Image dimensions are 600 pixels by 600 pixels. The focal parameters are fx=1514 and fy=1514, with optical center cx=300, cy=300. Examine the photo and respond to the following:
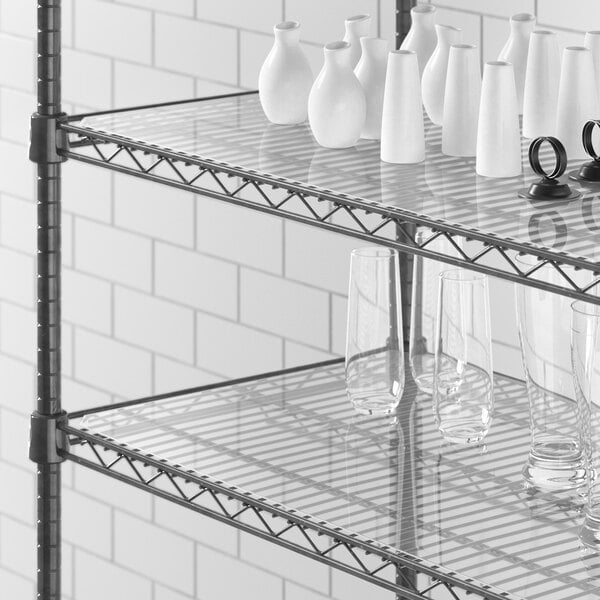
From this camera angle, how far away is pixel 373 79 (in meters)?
2.11

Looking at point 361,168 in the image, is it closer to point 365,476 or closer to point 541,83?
point 541,83

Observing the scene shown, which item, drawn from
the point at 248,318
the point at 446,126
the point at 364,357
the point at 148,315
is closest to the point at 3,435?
the point at 148,315

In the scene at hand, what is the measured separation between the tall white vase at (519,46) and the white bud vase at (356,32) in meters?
0.22

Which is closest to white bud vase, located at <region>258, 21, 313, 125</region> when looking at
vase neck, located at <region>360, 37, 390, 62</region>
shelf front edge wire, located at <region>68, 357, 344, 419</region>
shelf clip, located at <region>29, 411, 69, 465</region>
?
vase neck, located at <region>360, 37, 390, 62</region>

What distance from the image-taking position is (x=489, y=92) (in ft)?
6.04

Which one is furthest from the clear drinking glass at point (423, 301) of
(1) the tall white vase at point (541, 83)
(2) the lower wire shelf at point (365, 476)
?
(1) the tall white vase at point (541, 83)

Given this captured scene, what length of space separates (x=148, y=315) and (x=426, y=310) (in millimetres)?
1209

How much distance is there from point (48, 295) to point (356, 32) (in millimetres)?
590

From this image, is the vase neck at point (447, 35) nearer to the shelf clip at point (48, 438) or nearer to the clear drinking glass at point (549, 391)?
the clear drinking glass at point (549, 391)

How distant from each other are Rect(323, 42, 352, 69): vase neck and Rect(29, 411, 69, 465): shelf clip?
66 centimetres

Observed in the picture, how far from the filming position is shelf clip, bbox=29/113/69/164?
2.10 meters

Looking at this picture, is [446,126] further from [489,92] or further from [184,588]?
[184,588]

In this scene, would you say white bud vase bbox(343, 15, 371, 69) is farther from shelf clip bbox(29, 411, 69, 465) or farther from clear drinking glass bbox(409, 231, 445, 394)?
shelf clip bbox(29, 411, 69, 465)

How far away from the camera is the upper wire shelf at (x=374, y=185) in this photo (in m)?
1.64
